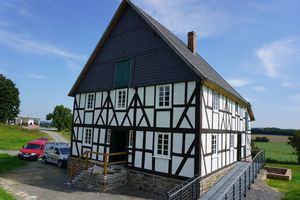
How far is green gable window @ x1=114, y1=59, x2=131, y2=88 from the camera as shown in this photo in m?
15.9

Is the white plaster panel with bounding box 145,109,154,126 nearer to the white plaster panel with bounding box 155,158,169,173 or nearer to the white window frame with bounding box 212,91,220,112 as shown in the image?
the white plaster panel with bounding box 155,158,169,173

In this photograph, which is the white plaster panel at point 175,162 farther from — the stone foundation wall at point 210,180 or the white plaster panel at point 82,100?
the white plaster panel at point 82,100

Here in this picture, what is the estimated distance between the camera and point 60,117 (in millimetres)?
71312

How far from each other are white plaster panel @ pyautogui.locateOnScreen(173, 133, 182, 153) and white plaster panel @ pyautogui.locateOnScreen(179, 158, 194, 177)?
0.72 m

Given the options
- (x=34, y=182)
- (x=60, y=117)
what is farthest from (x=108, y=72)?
(x=60, y=117)

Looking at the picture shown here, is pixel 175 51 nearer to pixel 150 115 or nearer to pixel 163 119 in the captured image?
pixel 163 119

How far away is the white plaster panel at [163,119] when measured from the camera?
526 inches

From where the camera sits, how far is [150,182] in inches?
533

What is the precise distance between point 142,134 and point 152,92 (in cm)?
255

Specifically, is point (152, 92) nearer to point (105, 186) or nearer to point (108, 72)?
point (108, 72)

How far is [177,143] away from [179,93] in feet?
8.75

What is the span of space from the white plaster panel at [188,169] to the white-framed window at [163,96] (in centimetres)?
313

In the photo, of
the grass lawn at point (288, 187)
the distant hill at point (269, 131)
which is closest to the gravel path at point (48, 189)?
the grass lawn at point (288, 187)

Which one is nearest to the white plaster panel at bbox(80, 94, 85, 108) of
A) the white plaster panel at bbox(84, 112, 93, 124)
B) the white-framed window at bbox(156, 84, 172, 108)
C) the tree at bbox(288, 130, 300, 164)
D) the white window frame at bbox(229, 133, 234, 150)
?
the white plaster panel at bbox(84, 112, 93, 124)
